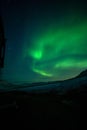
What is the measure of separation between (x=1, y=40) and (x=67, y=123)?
7.03 m

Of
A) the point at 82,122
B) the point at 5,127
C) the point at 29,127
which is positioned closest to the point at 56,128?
the point at 29,127

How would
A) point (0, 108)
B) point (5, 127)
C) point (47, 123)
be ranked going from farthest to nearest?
point (0, 108) → point (47, 123) → point (5, 127)

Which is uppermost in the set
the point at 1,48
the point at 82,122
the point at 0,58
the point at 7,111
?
the point at 1,48

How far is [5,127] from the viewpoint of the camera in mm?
6551

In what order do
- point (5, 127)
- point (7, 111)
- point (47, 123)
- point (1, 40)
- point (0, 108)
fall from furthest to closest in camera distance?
point (1, 40) → point (7, 111) → point (0, 108) → point (47, 123) → point (5, 127)

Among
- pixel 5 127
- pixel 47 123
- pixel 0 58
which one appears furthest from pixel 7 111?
pixel 0 58

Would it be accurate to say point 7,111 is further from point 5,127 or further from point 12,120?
point 5,127

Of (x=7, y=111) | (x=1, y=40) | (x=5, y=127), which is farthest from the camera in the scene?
(x=1, y=40)

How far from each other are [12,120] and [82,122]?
12.3 feet

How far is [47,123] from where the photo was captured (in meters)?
7.35

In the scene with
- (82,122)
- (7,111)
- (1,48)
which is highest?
(1,48)

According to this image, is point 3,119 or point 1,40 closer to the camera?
point 3,119

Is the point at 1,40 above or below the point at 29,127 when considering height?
above

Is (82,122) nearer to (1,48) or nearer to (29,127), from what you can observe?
(29,127)
